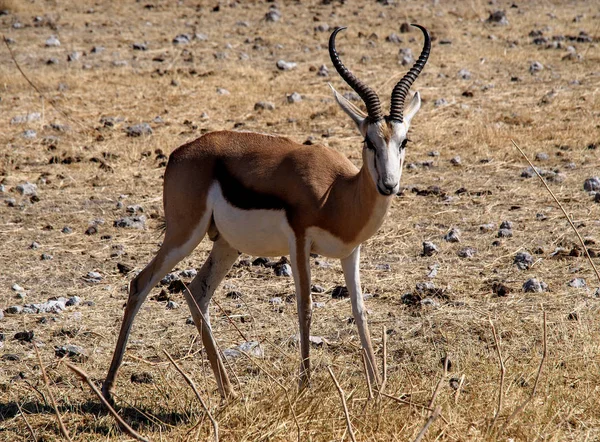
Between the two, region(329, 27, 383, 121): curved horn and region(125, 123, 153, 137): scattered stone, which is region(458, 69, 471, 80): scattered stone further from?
region(329, 27, 383, 121): curved horn

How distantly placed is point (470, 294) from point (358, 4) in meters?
13.0

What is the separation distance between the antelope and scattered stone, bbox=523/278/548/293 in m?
1.85

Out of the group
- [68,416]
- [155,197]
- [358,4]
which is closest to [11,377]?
[68,416]

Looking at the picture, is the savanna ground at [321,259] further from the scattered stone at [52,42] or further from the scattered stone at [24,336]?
the scattered stone at [52,42]

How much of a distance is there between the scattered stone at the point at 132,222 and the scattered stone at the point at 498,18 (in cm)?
1051

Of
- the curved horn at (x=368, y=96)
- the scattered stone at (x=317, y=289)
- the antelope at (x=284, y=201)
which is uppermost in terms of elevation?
the curved horn at (x=368, y=96)

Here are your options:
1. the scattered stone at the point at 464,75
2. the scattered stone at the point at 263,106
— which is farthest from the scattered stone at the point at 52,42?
the scattered stone at the point at 464,75

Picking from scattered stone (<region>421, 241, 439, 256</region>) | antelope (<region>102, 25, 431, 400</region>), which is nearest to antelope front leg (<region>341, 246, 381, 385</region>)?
antelope (<region>102, 25, 431, 400</region>)

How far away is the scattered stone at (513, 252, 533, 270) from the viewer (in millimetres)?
7757

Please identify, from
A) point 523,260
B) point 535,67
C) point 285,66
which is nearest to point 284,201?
point 523,260

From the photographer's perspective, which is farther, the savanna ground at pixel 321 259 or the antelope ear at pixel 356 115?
the antelope ear at pixel 356 115

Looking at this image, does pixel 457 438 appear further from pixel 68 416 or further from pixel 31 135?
pixel 31 135

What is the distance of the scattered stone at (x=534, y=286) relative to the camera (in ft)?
23.6

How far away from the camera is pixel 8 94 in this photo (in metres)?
13.2
